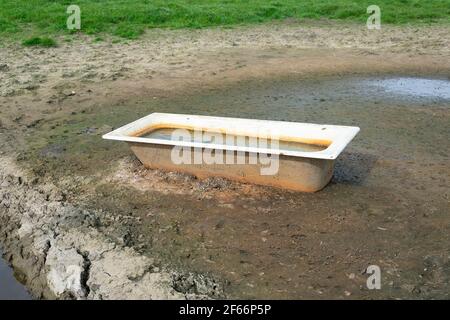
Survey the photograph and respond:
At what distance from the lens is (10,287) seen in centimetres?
372

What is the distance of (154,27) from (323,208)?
8251 mm

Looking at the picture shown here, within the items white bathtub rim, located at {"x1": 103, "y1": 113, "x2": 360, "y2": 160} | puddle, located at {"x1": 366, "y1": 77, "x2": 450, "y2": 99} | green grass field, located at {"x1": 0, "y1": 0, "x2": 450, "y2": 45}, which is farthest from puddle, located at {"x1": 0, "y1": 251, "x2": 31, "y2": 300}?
green grass field, located at {"x1": 0, "y1": 0, "x2": 450, "y2": 45}

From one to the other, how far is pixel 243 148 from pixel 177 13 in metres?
8.71

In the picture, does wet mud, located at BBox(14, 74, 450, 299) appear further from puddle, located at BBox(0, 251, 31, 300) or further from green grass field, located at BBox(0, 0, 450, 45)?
green grass field, located at BBox(0, 0, 450, 45)

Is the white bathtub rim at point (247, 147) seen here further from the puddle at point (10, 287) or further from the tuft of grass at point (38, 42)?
the tuft of grass at point (38, 42)

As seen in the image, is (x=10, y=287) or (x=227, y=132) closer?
(x=10, y=287)

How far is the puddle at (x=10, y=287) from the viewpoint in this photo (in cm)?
361

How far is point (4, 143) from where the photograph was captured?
5875 mm

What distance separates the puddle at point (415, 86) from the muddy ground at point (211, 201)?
31 cm

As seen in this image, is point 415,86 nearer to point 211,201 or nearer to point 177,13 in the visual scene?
point 211,201

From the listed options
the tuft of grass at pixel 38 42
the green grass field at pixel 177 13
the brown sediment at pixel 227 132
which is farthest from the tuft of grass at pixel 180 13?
the brown sediment at pixel 227 132

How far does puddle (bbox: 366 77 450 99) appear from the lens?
759 centimetres

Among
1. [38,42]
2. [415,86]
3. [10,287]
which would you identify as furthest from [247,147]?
[38,42]

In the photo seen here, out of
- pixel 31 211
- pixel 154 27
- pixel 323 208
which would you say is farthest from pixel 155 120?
pixel 154 27
